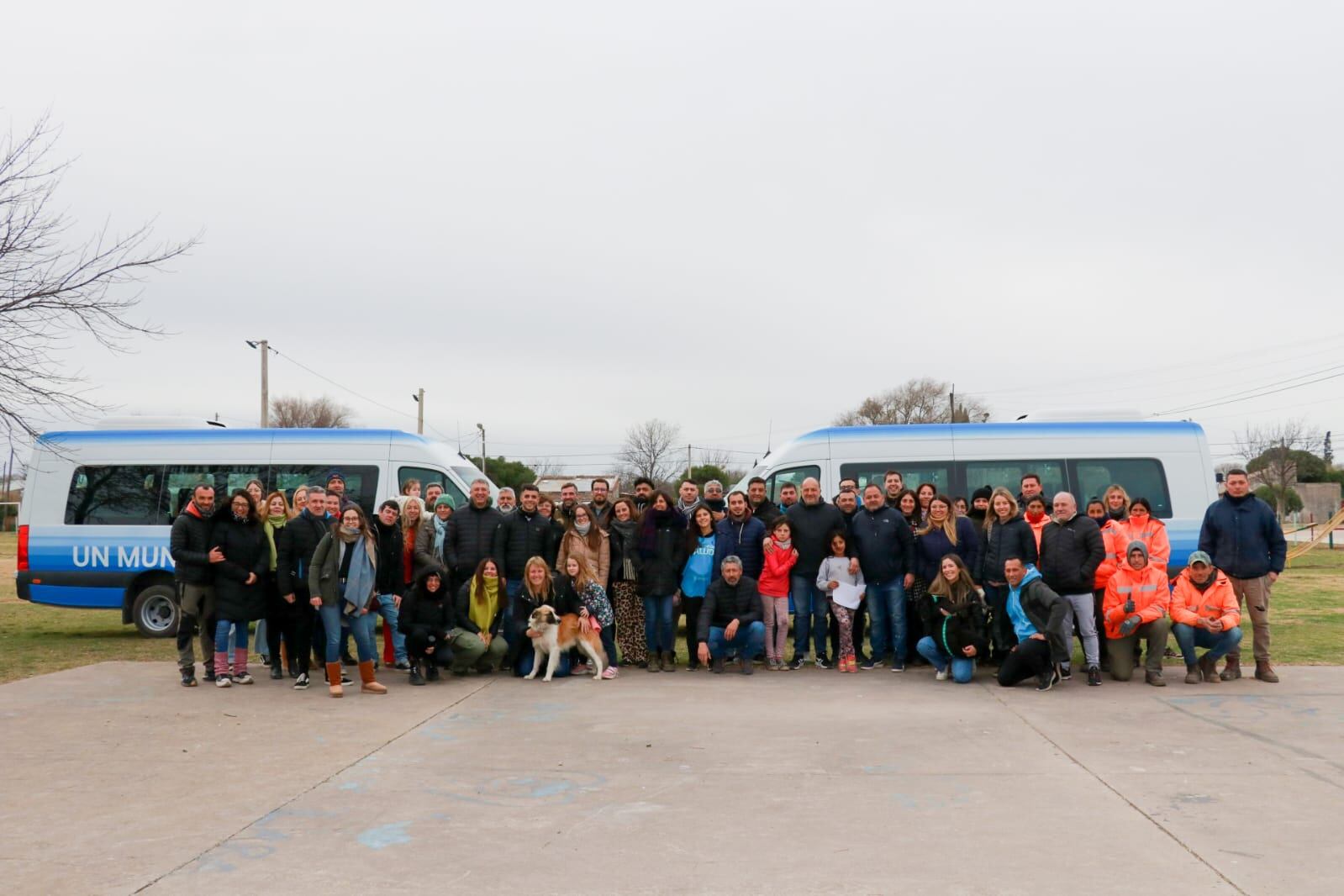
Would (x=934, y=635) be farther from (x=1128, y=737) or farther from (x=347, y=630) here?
(x=347, y=630)

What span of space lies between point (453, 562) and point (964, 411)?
218 ft

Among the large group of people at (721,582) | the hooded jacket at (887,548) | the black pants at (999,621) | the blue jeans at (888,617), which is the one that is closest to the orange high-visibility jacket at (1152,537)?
the large group of people at (721,582)

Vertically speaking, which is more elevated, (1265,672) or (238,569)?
(238,569)

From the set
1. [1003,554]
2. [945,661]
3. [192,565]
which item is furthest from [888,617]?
[192,565]

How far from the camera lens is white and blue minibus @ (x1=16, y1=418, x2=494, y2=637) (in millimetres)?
14234

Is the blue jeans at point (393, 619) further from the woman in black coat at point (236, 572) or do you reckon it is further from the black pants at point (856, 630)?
the black pants at point (856, 630)

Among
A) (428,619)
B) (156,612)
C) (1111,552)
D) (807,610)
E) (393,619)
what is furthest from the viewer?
(156,612)

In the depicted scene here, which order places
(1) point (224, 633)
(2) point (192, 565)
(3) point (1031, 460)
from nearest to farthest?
(2) point (192, 565) < (1) point (224, 633) < (3) point (1031, 460)

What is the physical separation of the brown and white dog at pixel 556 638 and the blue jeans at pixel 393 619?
4.36ft

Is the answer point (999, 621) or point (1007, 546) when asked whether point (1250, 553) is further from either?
point (999, 621)

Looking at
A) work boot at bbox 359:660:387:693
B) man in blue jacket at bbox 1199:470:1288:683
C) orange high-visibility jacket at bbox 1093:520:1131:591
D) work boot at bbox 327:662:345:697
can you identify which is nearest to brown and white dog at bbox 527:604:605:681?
work boot at bbox 359:660:387:693

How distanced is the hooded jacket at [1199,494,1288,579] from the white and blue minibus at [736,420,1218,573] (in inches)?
143

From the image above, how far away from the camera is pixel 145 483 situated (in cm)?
1475

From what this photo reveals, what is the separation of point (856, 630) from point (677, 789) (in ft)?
17.8
